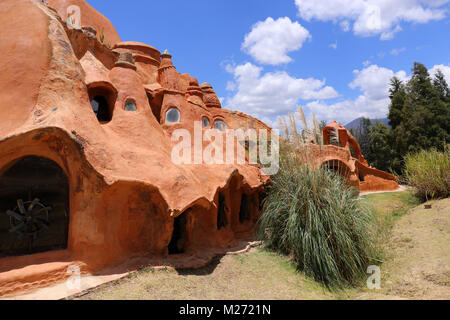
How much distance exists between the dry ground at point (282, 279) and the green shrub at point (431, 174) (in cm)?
256

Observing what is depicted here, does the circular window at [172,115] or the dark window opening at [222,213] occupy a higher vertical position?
the circular window at [172,115]

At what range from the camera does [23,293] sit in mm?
4617

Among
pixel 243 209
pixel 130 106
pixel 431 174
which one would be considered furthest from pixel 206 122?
pixel 431 174

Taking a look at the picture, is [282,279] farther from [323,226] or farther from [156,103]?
[156,103]

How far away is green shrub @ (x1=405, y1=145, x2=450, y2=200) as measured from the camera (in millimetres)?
9289

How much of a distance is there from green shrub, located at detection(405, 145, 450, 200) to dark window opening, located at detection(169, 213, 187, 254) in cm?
865

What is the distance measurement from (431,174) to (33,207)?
11840 mm

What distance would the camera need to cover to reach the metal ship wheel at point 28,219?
16.8 ft

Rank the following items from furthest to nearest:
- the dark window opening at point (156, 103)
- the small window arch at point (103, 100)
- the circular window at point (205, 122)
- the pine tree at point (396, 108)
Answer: the pine tree at point (396, 108) → the circular window at point (205, 122) → the dark window opening at point (156, 103) → the small window arch at point (103, 100)

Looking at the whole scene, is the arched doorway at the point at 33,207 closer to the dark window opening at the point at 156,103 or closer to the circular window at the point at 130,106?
the circular window at the point at 130,106

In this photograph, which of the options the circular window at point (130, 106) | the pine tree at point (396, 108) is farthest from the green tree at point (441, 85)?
the circular window at point (130, 106)

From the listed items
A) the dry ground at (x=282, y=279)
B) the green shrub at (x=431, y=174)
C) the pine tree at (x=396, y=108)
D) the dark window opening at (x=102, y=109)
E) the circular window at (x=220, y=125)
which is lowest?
the dry ground at (x=282, y=279)

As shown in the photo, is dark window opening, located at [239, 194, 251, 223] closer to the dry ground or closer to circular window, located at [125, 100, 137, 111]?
the dry ground
